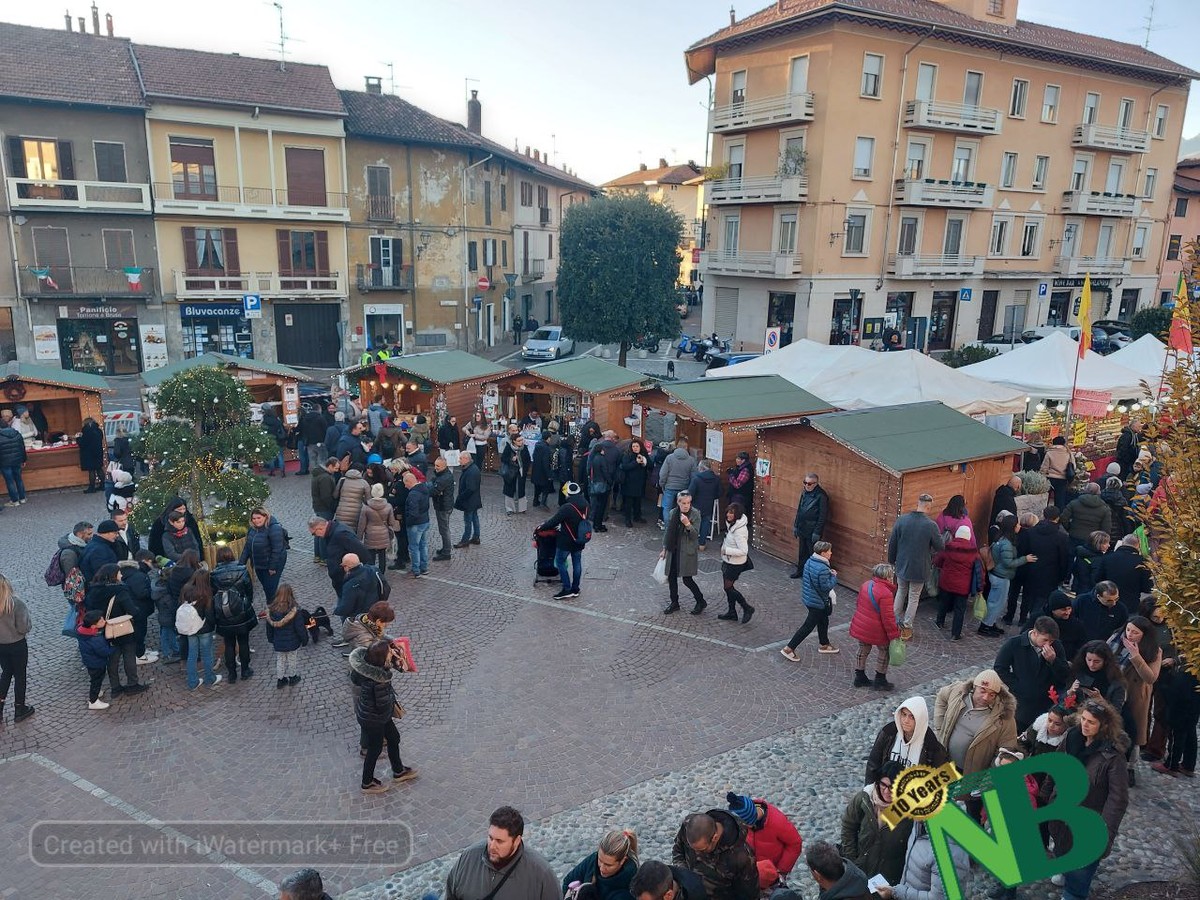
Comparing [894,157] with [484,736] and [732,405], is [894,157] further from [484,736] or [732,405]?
[484,736]

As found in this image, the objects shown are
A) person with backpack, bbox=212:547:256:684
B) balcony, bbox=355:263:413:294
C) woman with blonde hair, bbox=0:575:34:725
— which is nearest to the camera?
woman with blonde hair, bbox=0:575:34:725

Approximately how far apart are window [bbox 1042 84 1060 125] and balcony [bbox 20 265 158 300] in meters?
39.9

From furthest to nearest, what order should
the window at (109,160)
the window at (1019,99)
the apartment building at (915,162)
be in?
1. the window at (1019,99)
2. the apartment building at (915,162)
3. the window at (109,160)

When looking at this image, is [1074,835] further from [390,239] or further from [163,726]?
[390,239]

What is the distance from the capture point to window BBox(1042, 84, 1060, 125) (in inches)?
1487

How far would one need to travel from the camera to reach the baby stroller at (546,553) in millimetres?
11164

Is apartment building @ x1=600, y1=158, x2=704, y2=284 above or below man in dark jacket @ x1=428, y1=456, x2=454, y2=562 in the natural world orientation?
above

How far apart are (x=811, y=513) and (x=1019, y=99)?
116ft

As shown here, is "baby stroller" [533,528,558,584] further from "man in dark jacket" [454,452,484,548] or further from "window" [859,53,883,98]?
"window" [859,53,883,98]

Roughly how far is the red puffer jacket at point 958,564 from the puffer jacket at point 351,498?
24.8ft

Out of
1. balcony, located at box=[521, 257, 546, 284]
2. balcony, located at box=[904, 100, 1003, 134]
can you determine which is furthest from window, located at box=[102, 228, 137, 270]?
balcony, located at box=[904, 100, 1003, 134]

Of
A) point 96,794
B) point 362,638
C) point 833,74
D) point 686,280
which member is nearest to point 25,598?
point 96,794

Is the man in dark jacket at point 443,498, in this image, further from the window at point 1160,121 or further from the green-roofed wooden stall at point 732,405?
the window at point 1160,121

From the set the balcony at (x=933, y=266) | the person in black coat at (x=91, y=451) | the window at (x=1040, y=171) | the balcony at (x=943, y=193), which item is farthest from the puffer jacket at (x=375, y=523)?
the window at (x=1040, y=171)
